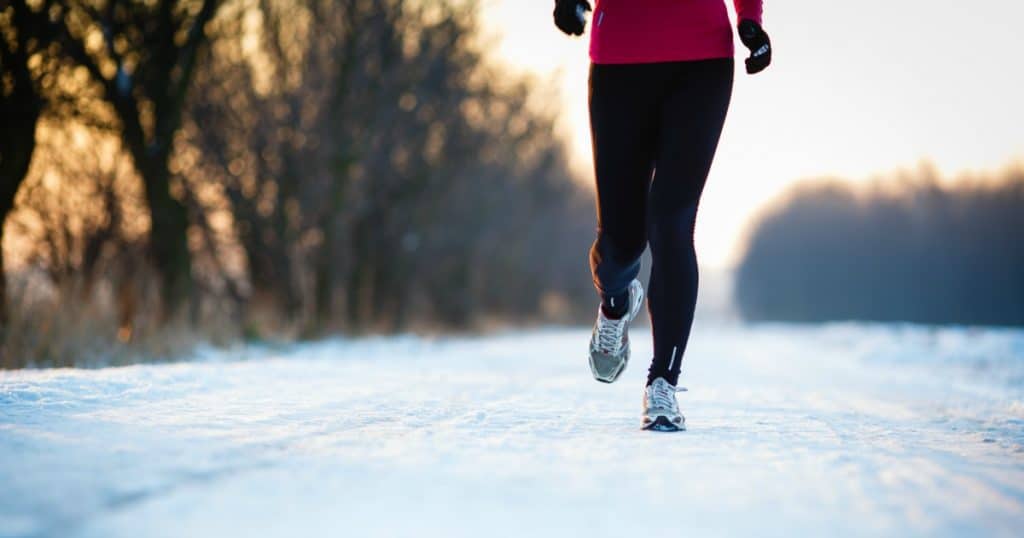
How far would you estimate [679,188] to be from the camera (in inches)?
129

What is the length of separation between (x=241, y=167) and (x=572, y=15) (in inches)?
516

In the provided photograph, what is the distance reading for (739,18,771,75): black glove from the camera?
3.39 m

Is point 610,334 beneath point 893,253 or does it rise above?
beneath

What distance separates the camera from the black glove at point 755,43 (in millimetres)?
3391

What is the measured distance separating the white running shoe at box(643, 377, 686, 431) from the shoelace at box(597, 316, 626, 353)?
1.77 feet

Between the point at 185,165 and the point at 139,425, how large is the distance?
44.8 ft

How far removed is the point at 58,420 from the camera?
2650 millimetres

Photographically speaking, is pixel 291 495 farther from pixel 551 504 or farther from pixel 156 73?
pixel 156 73

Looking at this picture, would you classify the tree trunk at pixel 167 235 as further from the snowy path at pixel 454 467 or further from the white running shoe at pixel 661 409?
the white running shoe at pixel 661 409

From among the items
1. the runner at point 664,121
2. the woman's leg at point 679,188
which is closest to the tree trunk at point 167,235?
the runner at point 664,121

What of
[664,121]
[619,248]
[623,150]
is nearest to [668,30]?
[664,121]

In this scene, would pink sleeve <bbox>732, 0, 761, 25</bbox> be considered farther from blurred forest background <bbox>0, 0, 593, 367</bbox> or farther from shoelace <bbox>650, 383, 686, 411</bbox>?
blurred forest background <bbox>0, 0, 593, 367</bbox>

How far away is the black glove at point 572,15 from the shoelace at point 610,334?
1244 millimetres

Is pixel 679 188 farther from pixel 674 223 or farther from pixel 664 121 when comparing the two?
pixel 664 121
